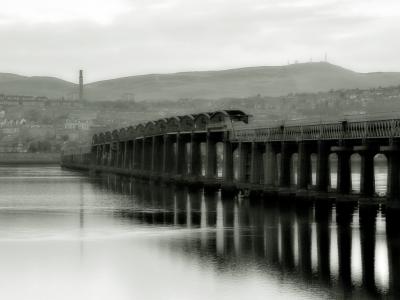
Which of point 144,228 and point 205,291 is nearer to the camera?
point 205,291

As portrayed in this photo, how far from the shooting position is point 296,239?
196 ft

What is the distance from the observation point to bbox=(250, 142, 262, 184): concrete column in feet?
327

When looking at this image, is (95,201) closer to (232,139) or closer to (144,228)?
(232,139)

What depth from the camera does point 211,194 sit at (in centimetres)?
10519

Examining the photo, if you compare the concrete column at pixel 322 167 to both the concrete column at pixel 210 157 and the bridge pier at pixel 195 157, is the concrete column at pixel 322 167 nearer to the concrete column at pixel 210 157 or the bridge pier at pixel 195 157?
the concrete column at pixel 210 157

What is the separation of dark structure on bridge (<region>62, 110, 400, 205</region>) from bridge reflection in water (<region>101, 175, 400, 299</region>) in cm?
295

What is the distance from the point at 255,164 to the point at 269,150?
3.77 meters

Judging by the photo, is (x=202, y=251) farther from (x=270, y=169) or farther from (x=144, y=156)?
(x=144, y=156)

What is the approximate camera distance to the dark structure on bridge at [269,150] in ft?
246

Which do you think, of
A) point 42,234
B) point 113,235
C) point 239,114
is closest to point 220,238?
point 113,235

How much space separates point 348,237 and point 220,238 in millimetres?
8104

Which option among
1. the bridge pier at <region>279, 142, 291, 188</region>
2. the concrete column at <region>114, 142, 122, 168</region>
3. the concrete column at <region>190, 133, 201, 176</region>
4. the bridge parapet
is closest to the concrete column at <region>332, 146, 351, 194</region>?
the bridge parapet

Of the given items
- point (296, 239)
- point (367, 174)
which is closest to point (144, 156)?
point (367, 174)

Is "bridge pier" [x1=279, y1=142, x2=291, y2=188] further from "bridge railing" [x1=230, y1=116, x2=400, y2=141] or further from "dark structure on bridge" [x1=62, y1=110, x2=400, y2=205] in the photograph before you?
"bridge railing" [x1=230, y1=116, x2=400, y2=141]
